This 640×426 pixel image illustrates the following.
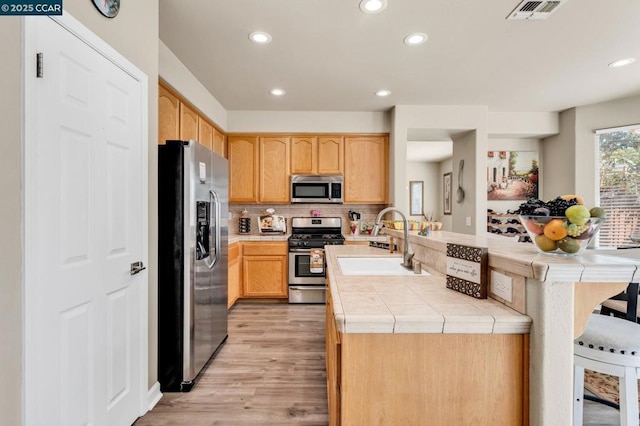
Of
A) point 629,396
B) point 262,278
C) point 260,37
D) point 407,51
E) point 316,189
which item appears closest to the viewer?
Answer: point 629,396

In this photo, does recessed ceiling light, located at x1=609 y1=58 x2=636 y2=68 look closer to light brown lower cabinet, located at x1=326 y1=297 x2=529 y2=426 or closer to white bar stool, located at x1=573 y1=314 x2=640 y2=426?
white bar stool, located at x1=573 y1=314 x2=640 y2=426

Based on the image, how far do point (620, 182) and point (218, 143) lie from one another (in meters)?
5.07

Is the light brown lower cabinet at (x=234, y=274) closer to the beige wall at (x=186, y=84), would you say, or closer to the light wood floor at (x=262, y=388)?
the light wood floor at (x=262, y=388)

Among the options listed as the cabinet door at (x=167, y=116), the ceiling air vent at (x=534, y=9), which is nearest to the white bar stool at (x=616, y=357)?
the ceiling air vent at (x=534, y=9)

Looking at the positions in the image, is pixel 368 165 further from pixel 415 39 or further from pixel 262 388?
pixel 262 388

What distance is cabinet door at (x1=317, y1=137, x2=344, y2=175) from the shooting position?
168 inches

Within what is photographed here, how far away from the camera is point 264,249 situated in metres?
4.07

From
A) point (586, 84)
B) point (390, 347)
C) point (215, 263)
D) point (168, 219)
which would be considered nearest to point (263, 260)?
point (215, 263)

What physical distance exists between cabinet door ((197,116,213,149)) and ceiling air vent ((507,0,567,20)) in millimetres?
3025

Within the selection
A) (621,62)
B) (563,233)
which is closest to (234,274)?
(563,233)

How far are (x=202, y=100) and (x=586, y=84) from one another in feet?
13.9

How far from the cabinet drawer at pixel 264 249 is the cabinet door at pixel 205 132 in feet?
4.62

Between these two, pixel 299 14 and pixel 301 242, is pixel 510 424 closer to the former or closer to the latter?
pixel 299 14

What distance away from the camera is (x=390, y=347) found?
99cm
